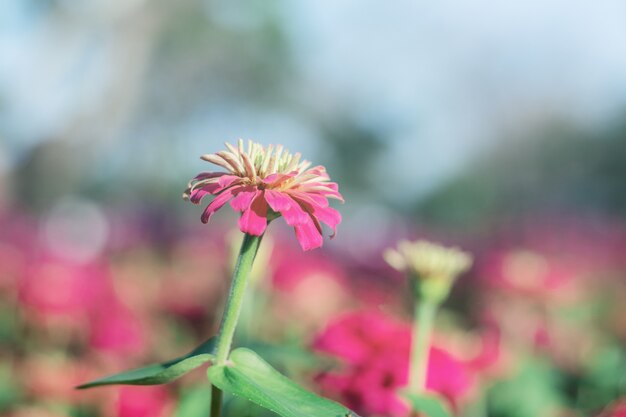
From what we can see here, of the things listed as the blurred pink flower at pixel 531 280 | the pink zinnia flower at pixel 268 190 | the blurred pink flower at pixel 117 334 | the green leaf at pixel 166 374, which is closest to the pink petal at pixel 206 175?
the pink zinnia flower at pixel 268 190

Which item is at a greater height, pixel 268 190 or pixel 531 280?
pixel 531 280

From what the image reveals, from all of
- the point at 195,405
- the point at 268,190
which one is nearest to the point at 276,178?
the point at 268,190

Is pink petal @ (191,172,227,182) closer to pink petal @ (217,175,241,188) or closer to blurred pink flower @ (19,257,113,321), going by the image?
pink petal @ (217,175,241,188)

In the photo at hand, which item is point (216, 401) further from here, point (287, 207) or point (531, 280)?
point (531, 280)

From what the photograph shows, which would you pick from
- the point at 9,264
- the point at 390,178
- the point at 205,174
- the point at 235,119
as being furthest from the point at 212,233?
the point at 235,119

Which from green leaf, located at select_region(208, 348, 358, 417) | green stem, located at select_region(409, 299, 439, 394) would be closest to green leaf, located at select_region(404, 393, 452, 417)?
green stem, located at select_region(409, 299, 439, 394)

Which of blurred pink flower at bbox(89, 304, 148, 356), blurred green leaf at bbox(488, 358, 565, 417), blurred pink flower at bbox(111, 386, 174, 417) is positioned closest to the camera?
blurred pink flower at bbox(111, 386, 174, 417)

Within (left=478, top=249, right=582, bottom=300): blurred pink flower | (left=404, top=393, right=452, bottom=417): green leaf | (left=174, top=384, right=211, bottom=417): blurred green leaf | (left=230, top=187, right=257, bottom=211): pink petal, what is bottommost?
(left=174, top=384, right=211, bottom=417): blurred green leaf

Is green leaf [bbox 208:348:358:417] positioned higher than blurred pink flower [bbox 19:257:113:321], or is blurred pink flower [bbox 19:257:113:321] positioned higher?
green leaf [bbox 208:348:358:417]
